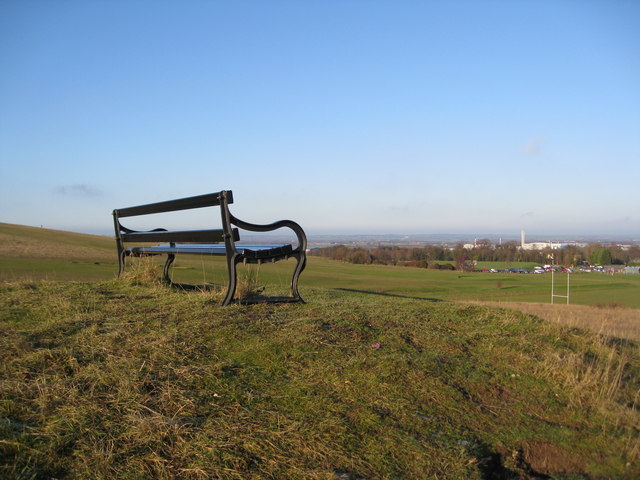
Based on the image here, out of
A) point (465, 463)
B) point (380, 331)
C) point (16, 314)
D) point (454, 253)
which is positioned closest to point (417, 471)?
point (465, 463)

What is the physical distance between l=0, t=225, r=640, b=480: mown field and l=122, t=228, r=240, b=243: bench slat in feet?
2.58

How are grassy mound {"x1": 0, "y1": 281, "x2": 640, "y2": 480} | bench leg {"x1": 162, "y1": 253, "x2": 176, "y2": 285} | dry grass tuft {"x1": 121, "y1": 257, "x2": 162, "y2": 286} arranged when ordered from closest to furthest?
1. grassy mound {"x1": 0, "y1": 281, "x2": 640, "y2": 480}
2. dry grass tuft {"x1": 121, "y1": 257, "x2": 162, "y2": 286}
3. bench leg {"x1": 162, "y1": 253, "x2": 176, "y2": 285}

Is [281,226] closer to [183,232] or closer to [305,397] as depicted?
[183,232]

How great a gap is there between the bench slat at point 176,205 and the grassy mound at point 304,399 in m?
1.20

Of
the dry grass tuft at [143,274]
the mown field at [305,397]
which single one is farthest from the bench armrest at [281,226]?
the dry grass tuft at [143,274]

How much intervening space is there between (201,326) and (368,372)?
167 centimetres

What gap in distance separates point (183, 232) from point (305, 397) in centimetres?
354

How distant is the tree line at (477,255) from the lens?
61125 mm

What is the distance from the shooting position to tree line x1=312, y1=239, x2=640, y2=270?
201 ft

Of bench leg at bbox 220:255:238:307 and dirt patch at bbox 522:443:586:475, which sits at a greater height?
bench leg at bbox 220:255:238:307

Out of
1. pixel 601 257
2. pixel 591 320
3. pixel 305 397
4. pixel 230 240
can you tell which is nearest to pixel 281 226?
pixel 230 240

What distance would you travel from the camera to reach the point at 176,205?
6.01 m

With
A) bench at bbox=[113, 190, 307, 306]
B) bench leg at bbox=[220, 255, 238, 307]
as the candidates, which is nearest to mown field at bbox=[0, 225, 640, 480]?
bench leg at bbox=[220, 255, 238, 307]

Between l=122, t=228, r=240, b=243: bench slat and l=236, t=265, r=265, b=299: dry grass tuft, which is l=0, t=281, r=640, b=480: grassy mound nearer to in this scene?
l=122, t=228, r=240, b=243: bench slat
